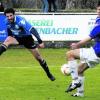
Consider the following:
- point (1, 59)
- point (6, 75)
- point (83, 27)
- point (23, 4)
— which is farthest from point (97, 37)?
point (23, 4)

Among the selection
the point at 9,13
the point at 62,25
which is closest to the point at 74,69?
the point at 9,13

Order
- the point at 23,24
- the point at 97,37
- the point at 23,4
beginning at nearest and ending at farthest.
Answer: the point at 97,37 → the point at 23,24 → the point at 23,4

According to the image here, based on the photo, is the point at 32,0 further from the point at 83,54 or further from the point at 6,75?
the point at 83,54

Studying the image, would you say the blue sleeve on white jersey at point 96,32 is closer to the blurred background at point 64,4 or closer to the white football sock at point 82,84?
the white football sock at point 82,84

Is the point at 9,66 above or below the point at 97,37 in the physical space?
below

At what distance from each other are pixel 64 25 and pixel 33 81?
877 centimetres

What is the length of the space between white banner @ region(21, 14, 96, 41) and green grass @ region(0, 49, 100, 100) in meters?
2.70

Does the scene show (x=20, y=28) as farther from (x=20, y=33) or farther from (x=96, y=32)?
(x=96, y=32)

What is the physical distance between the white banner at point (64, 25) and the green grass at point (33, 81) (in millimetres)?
2696

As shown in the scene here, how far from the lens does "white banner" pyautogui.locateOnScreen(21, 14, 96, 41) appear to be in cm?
2172

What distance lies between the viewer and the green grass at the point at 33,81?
1119 cm

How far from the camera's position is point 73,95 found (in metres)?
11.1

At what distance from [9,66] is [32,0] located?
28141 mm

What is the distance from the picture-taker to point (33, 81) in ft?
43.9
